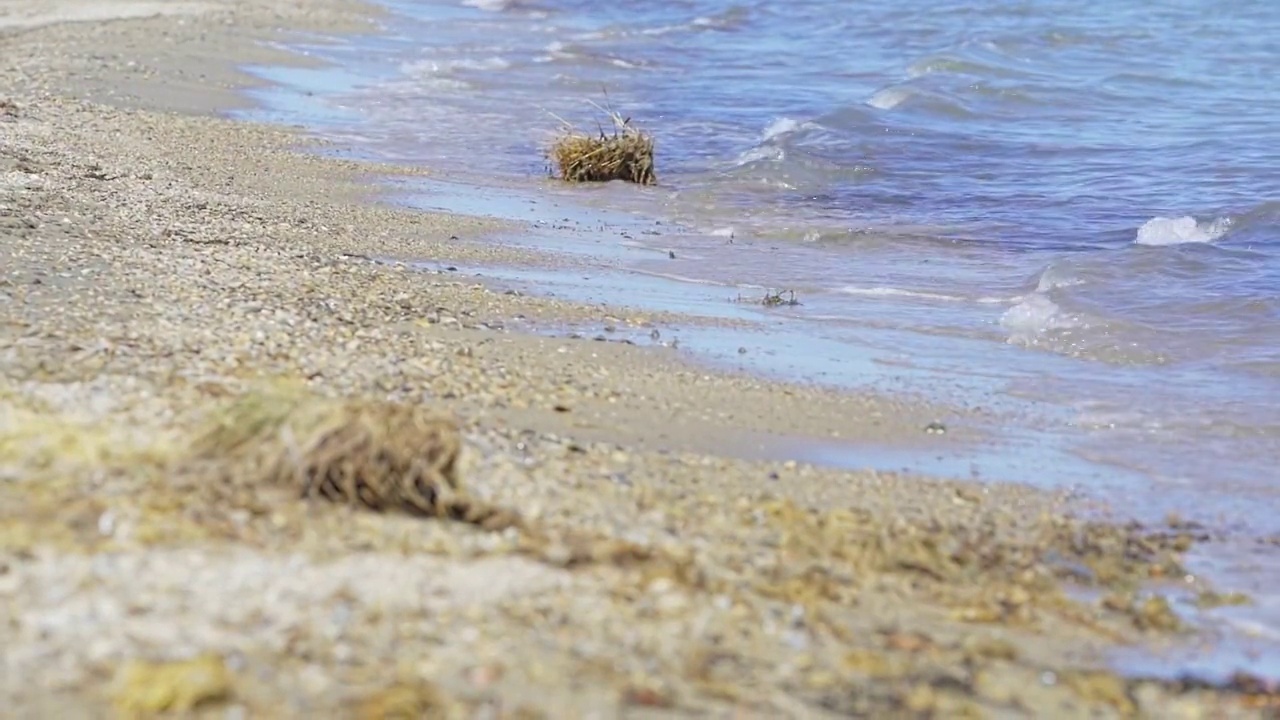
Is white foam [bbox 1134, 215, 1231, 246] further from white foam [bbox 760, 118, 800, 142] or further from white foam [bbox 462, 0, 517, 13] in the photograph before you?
white foam [bbox 462, 0, 517, 13]

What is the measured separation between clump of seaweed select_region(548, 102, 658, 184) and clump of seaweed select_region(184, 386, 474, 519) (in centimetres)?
928

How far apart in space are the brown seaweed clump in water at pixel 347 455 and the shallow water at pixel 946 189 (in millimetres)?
2513

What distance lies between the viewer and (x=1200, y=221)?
12.8 metres

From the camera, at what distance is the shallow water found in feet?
26.4

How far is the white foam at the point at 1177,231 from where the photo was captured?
40.1 feet

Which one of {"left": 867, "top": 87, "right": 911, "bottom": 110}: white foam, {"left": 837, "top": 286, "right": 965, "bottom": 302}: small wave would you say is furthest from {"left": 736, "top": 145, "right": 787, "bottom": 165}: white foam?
{"left": 837, "top": 286, "right": 965, "bottom": 302}: small wave

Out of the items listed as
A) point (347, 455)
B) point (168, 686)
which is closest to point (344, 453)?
point (347, 455)

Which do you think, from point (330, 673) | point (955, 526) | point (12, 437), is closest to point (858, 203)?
point (955, 526)

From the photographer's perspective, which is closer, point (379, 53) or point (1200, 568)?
point (1200, 568)

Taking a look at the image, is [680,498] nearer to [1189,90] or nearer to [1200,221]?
[1200,221]

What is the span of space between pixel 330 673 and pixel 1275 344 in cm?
694

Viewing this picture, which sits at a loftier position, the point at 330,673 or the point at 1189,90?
the point at 1189,90

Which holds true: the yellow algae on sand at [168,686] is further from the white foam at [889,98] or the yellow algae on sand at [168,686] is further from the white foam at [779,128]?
the white foam at [889,98]

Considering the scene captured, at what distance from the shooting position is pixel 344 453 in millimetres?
4727
